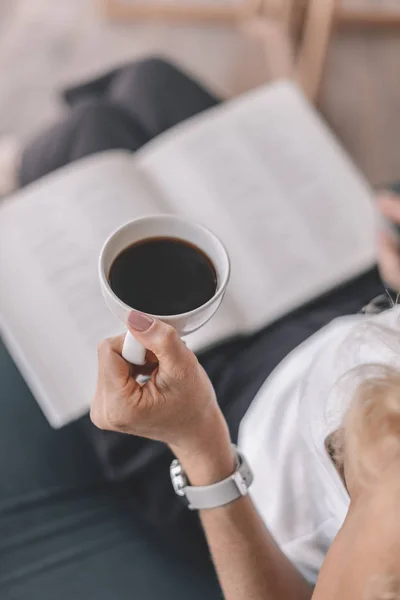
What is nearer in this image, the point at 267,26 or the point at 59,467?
the point at 59,467

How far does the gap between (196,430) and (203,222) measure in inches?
15.6

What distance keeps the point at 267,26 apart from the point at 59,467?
4.20 ft

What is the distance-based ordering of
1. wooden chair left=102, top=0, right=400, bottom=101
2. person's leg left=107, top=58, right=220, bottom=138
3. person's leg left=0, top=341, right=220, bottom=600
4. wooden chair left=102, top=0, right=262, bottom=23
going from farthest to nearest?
wooden chair left=102, top=0, right=262, bottom=23
wooden chair left=102, top=0, right=400, bottom=101
person's leg left=107, top=58, right=220, bottom=138
person's leg left=0, top=341, right=220, bottom=600

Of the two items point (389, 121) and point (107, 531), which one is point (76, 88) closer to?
point (107, 531)

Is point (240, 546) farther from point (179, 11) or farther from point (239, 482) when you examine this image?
point (179, 11)

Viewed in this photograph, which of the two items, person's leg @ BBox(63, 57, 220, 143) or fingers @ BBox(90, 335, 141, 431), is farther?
person's leg @ BBox(63, 57, 220, 143)

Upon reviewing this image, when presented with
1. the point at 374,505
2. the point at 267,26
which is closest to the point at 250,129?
the point at 374,505

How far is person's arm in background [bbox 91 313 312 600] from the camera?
496 millimetres

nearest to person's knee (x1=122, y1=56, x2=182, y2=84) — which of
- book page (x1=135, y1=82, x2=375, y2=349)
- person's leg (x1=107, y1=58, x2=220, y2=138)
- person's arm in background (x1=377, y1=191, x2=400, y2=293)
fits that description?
person's leg (x1=107, y1=58, x2=220, y2=138)

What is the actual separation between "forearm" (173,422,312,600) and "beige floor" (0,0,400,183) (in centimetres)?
105

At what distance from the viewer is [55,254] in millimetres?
816

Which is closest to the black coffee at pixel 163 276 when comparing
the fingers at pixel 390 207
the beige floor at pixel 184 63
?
the fingers at pixel 390 207

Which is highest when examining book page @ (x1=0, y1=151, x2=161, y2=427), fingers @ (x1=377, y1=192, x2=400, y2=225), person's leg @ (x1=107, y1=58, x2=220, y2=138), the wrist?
person's leg @ (x1=107, y1=58, x2=220, y2=138)

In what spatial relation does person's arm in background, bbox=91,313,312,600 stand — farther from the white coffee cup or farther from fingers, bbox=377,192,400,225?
fingers, bbox=377,192,400,225
